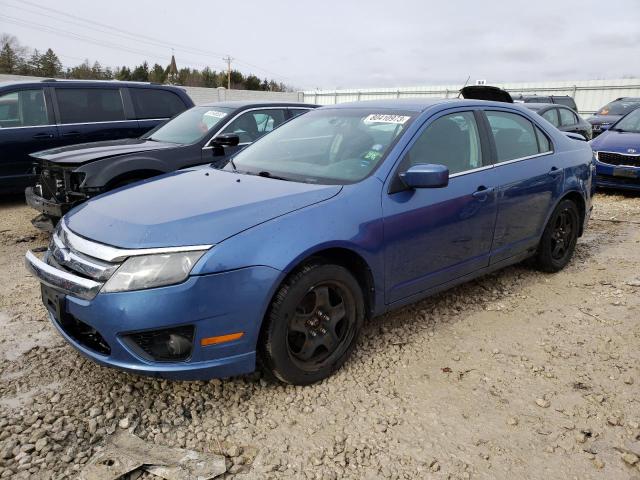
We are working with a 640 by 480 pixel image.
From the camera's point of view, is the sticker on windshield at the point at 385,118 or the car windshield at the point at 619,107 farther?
the car windshield at the point at 619,107

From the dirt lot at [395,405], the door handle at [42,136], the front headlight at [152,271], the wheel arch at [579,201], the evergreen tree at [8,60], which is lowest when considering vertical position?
the dirt lot at [395,405]

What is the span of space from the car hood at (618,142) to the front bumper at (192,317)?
777cm

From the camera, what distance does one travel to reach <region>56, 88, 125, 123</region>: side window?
7.28m

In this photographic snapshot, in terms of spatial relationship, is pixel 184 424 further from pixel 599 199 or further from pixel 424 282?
pixel 599 199

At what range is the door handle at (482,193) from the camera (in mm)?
3617

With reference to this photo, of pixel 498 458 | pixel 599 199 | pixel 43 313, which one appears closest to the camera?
pixel 498 458

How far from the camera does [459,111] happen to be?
3.79 metres

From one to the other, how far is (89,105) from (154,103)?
0.93 meters

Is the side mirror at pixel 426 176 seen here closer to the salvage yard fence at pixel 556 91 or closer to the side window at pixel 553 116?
the side window at pixel 553 116

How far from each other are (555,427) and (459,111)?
2.26 meters

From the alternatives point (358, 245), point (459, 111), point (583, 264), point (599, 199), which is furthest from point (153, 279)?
point (599, 199)

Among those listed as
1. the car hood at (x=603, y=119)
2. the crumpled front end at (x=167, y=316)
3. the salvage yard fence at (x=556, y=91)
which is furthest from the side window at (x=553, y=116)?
the salvage yard fence at (x=556, y=91)

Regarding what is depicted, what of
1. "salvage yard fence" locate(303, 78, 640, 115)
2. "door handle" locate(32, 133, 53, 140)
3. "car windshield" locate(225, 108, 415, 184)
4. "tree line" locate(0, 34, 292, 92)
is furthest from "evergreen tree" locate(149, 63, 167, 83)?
"car windshield" locate(225, 108, 415, 184)

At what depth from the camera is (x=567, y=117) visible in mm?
11289
